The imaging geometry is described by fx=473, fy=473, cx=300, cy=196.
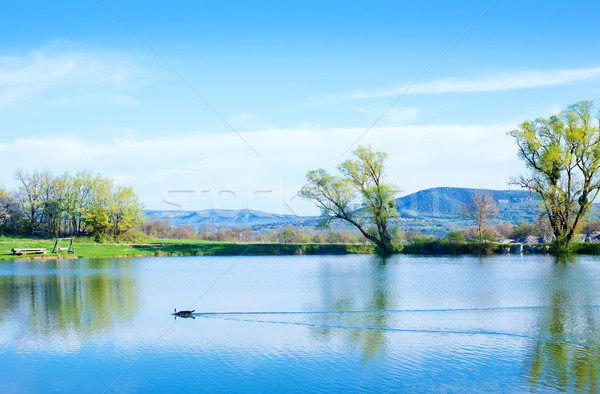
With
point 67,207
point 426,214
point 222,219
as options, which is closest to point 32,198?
point 67,207

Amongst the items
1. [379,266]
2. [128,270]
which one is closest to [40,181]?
[128,270]

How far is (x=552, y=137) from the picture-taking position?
133 ft

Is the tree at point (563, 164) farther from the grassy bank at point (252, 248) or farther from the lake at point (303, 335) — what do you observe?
the lake at point (303, 335)

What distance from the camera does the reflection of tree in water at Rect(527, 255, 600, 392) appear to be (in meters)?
9.12

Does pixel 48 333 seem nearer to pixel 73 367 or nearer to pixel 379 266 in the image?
pixel 73 367

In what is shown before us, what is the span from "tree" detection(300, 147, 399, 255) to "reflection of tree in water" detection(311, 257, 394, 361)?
1808cm

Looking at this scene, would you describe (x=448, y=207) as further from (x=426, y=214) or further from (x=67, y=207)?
(x=67, y=207)

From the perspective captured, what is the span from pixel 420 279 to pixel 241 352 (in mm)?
14884

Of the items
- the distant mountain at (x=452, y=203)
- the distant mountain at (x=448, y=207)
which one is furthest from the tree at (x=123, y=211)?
the distant mountain at (x=452, y=203)

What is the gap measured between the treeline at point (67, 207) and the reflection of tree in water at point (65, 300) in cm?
2150

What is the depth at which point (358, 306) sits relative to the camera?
16.6 metres

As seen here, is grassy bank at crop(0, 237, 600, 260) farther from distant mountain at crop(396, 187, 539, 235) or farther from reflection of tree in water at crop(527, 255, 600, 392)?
distant mountain at crop(396, 187, 539, 235)

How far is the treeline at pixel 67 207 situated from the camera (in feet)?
164

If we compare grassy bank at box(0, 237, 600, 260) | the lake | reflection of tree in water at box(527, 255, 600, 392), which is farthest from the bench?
reflection of tree in water at box(527, 255, 600, 392)
